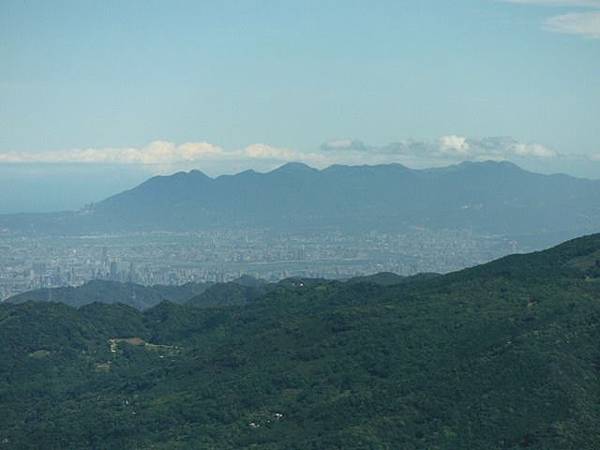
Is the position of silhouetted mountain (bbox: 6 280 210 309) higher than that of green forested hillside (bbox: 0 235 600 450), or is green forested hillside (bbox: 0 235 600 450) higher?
green forested hillside (bbox: 0 235 600 450)

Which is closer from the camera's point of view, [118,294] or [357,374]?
[357,374]

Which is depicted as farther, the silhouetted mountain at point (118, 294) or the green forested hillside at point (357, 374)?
the silhouetted mountain at point (118, 294)

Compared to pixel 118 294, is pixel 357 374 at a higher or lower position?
higher

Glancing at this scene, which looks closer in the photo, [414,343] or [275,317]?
[414,343]

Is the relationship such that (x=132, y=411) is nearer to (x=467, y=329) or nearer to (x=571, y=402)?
(x=467, y=329)

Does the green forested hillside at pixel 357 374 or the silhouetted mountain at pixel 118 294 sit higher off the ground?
the green forested hillside at pixel 357 374

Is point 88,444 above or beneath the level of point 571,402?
beneath

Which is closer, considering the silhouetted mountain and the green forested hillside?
the green forested hillside

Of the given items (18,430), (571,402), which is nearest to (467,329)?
(571,402)
